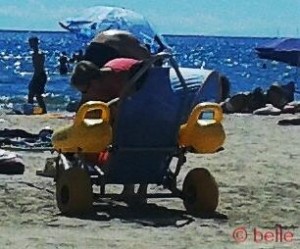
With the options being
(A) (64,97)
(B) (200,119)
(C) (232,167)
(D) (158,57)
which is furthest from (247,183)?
(A) (64,97)

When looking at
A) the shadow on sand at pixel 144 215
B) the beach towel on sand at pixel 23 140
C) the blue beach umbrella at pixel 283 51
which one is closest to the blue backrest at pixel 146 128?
the shadow on sand at pixel 144 215

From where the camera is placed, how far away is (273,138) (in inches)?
603

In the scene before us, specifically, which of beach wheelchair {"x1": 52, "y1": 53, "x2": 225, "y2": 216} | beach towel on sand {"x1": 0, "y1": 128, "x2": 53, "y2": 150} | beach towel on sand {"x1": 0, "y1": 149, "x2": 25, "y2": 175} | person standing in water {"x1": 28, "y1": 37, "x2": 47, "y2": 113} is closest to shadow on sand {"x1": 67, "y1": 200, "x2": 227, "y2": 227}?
beach wheelchair {"x1": 52, "y1": 53, "x2": 225, "y2": 216}

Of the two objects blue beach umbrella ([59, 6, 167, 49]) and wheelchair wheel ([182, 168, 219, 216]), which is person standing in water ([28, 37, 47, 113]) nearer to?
blue beach umbrella ([59, 6, 167, 49])

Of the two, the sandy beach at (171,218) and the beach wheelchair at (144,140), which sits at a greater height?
the beach wheelchair at (144,140)

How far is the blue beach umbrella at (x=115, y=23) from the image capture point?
16.8 metres

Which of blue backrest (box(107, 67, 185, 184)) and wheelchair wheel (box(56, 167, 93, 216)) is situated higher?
blue backrest (box(107, 67, 185, 184))

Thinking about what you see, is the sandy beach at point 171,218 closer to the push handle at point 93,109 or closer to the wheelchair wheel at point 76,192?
the wheelchair wheel at point 76,192

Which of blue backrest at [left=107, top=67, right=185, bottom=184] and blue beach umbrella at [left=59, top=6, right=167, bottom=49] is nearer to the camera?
blue backrest at [left=107, top=67, right=185, bottom=184]

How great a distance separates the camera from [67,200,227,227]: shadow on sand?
26.5ft

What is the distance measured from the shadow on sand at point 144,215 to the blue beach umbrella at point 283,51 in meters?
23.3

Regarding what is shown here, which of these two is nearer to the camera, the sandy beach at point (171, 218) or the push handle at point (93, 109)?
the sandy beach at point (171, 218)

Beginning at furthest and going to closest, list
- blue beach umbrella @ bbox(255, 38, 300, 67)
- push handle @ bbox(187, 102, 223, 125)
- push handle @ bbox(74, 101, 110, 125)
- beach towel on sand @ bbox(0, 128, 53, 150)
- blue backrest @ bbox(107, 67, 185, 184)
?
blue beach umbrella @ bbox(255, 38, 300, 67) < beach towel on sand @ bbox(0, 128, 53, 150) < push handle @ bbox(187, 102, 223, 125) < blue backrest @ bbox(107, 67, 185, 184) < push handle @ bbox(74, 101, 110, 125)

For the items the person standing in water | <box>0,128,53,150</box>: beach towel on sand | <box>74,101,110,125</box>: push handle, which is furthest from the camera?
the person standing in water
